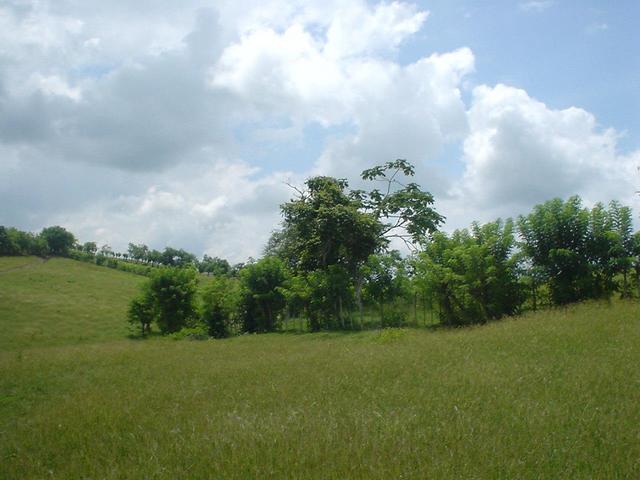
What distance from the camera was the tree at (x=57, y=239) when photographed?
93.7m

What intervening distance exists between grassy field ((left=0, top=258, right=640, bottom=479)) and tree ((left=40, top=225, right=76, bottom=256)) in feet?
299

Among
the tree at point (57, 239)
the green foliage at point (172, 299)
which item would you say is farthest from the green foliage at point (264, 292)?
the tree at point (57, 239)

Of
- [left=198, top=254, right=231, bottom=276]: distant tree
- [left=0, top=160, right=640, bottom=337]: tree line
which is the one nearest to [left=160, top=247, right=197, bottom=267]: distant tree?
[left=198, top=254, right=231, bottom=276]: distant tree

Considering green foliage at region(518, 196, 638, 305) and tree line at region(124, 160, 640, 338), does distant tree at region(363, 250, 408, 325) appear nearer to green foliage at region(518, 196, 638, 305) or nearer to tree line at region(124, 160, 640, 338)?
tree line at region(124, 160, 640, 338)

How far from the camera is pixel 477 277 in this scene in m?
19.8

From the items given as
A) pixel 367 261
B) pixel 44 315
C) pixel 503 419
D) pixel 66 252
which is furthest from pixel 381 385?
pixel 66 252

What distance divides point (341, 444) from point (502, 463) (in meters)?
1.73

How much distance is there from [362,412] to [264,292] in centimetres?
2807

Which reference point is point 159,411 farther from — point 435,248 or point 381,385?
point 435,248

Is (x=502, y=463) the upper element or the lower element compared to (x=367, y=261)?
lower

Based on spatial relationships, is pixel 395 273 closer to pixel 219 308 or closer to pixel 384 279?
pixel 384 279

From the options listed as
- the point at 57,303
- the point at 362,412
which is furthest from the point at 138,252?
the point at 362,412

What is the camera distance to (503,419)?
6.04m

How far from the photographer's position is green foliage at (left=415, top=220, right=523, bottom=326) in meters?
19.7
